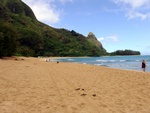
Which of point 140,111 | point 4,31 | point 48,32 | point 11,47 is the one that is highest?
point 48,32

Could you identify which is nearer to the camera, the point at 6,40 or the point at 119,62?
the point at 6,40

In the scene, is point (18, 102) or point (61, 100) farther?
point (61, 100)

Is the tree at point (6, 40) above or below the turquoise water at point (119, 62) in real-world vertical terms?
above

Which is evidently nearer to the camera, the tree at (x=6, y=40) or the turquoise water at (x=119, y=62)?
the turquoise water at (x=119, y=62)

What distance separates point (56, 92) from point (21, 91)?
1.65 m

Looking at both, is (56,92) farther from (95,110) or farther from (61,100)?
(95,110)

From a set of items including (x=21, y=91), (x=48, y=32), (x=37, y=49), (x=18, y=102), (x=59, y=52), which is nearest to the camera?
(x=18, y=102)

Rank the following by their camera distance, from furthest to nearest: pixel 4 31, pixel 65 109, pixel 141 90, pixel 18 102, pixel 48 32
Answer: pixel 48 32, pixel 4 31, pixel 141 90, pixel 18 102, pixel 65 109

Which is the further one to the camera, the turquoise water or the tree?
the tree

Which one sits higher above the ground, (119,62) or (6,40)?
(6,40)

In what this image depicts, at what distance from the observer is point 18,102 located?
841 centimetres

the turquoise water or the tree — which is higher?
the tree

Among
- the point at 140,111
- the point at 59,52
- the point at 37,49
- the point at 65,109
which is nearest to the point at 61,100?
the point at 65,109

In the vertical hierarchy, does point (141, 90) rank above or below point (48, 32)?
below
